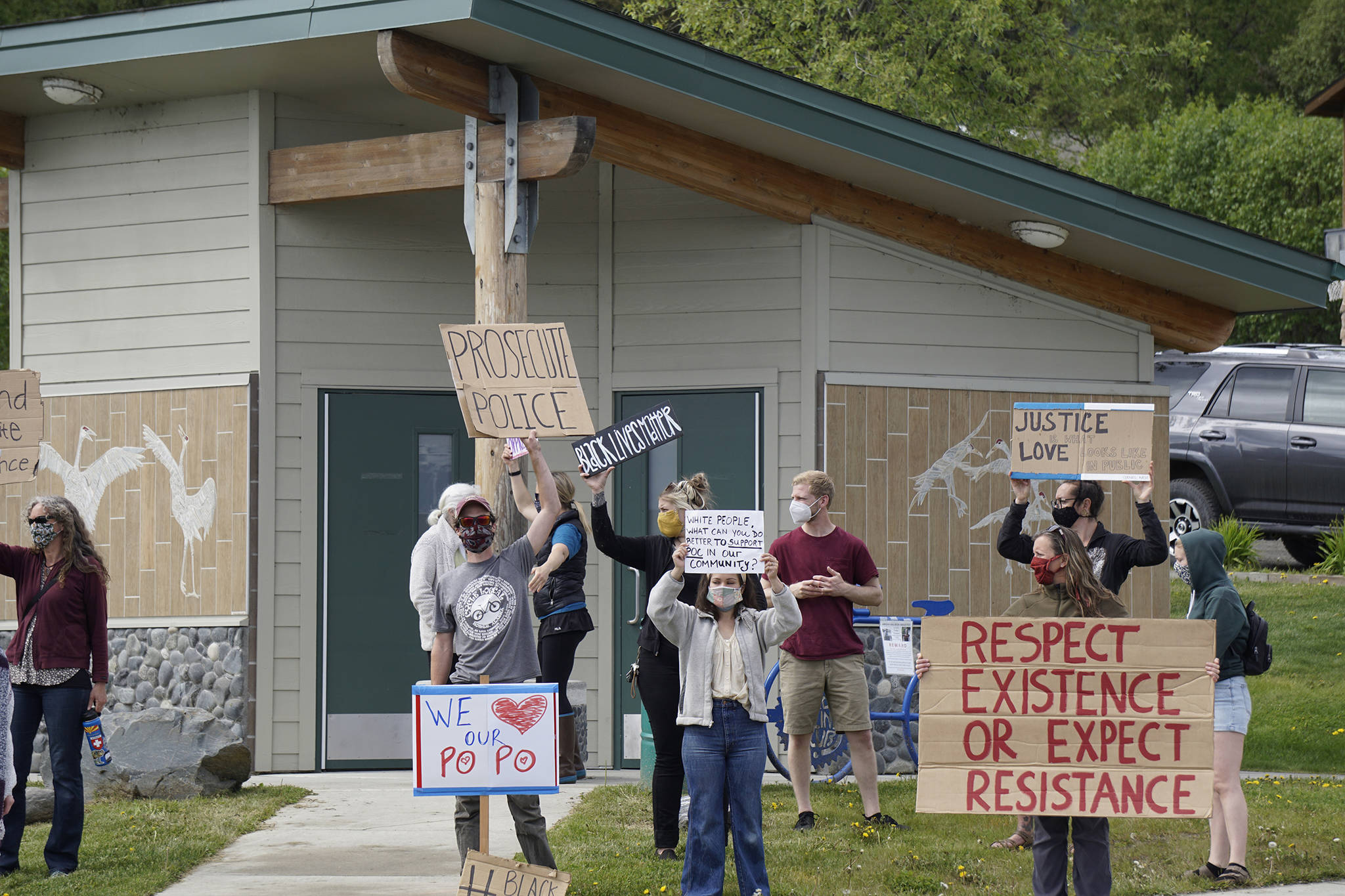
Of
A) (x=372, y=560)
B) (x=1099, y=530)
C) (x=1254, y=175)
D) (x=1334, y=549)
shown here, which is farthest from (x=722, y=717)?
(x=1254, y=175)

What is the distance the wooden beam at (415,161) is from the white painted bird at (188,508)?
187 cm

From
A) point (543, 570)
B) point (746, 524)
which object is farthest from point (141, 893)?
point (746, 524)

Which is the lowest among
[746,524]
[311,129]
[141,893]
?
[141,893]

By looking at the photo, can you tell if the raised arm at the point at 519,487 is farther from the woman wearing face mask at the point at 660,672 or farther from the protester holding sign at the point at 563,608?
the protester holding sign at the point at 563,608

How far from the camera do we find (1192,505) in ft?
48.8

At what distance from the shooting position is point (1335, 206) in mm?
24812

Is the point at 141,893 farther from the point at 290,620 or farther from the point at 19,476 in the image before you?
the point at 290,620

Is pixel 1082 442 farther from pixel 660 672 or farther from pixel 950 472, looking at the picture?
pixel 950 472

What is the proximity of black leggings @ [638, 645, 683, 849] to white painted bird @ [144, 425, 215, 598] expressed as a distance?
403 cm

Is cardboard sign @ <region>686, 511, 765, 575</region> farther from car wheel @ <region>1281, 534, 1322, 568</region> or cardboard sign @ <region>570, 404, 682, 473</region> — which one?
car wheel @ <region>1281, 534, 1322, 568</region>

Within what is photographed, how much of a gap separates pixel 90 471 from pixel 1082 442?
6580 mm

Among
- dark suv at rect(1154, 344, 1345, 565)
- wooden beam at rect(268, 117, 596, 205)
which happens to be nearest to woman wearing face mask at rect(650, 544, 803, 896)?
wooden beam at rect(268, 117, 596, 205)

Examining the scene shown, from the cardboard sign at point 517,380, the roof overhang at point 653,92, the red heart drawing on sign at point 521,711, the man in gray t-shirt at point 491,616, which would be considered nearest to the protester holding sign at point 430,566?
the cardboard sign at point 517,380

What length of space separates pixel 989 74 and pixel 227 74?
1385 centimetres
